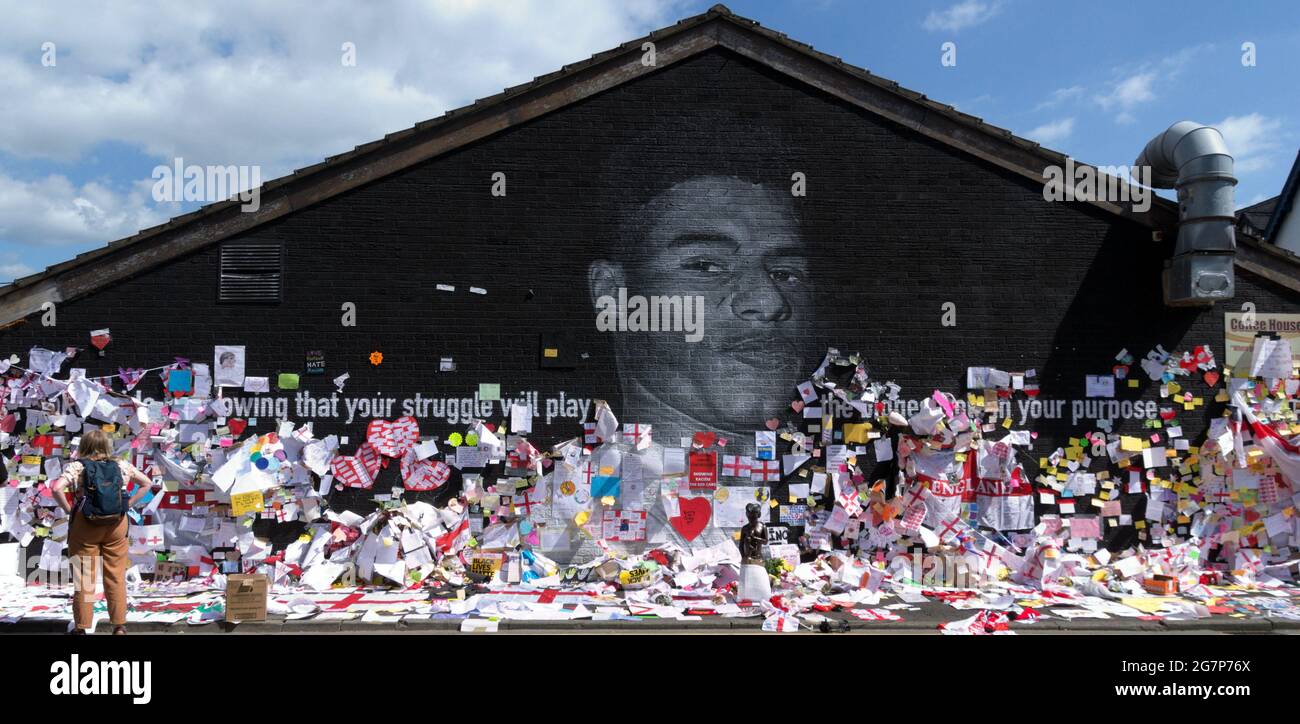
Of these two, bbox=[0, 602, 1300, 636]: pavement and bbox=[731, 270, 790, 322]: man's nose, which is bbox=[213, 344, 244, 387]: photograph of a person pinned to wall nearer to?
bbox=[0, 602, 1300, 636]: pavement

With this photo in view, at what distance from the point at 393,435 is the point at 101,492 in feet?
10.4

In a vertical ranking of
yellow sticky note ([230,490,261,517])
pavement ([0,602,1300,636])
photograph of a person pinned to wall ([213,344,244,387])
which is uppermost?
photograph of a person pinned to wall ([213,344,244,387])

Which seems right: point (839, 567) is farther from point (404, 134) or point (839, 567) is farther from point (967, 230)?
point (404, 134)

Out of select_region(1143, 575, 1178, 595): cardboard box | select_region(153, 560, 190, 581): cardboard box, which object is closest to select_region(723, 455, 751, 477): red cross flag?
select_region(1143, 575, 1178, 595): cardboard box

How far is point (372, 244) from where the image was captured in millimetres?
9750

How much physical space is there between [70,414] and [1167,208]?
1309 cm

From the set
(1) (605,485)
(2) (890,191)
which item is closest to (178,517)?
(1) (605,485)

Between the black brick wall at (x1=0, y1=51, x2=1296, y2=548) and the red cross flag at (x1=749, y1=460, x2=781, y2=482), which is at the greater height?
the black brick wall at (x1=0, y1=51, x2=1296, y2=548)

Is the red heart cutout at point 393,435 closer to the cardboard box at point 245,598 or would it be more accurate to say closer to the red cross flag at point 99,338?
the cardboard box at point 245,598

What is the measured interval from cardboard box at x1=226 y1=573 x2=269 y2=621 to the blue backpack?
45.9 inches

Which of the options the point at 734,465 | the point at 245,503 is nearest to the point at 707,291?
the point at 734,465

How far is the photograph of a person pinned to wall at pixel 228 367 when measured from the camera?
9.55 metres

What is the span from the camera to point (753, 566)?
27.4 ft

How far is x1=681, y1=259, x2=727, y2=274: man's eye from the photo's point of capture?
32.8 feet
